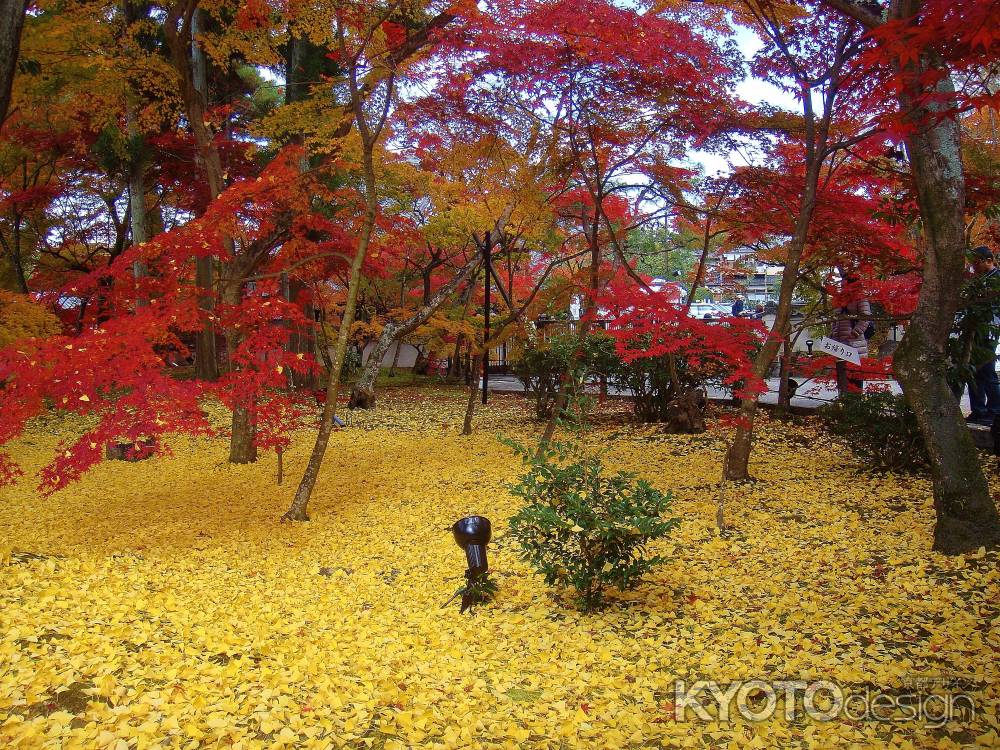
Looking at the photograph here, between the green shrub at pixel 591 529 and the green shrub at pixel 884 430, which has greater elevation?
the green shrub at pixel 884 430

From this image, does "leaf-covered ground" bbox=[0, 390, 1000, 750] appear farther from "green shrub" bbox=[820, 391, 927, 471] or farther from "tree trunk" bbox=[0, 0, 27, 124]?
"tree trunk" bbox=[0, 0, 27, 124]

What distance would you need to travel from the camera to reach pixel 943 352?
4043mm

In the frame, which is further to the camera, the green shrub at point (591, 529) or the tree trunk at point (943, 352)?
the tree trunk at point (943, 352)

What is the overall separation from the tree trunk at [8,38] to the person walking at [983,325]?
642cm

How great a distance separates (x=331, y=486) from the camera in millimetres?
6953

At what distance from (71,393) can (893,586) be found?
5173mm

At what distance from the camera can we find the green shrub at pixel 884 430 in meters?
5.84

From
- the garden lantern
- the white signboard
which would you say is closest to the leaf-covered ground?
the garden lantern

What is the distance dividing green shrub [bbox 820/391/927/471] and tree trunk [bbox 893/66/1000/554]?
72.0 inches

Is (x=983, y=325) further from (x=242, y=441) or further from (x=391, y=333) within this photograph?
(x=391, y=333)

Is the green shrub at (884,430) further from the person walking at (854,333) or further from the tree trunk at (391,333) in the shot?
the tree trunk at (391,333)

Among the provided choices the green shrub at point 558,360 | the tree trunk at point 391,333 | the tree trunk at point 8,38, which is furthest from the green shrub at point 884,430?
the tree trunk at point 391,333

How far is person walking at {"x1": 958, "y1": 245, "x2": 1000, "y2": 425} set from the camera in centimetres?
559

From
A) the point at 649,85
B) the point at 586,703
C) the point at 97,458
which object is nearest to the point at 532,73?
the point at 649,85
